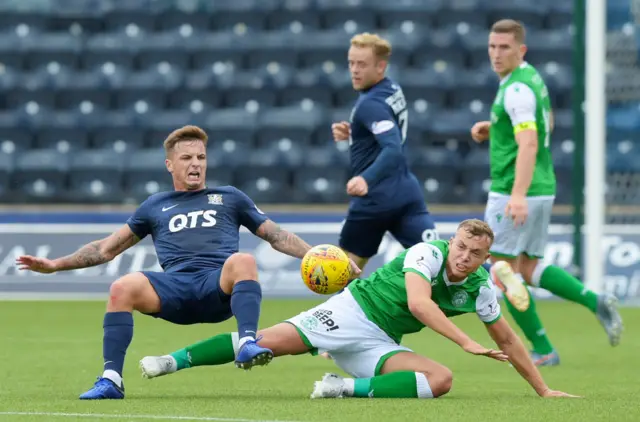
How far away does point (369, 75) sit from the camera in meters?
8.20

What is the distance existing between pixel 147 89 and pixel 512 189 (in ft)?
29.1

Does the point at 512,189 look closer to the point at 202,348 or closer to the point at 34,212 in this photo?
the point at 202,348

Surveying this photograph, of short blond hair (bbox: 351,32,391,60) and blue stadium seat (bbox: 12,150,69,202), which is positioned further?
blue stadium seat (bbox: 12,150,69,202)

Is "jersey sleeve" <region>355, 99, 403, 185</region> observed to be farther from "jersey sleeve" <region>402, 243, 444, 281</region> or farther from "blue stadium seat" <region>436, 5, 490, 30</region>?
"blue stadium seat" <region>436, 5, 490, 30</region>

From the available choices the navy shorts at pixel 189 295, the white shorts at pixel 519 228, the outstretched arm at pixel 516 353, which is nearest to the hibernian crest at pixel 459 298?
the outstretched arm at pixel 516 353

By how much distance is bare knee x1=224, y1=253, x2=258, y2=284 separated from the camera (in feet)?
19.5

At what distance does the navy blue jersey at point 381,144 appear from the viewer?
8055mm

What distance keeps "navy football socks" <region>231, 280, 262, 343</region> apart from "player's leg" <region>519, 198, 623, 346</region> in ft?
8.94

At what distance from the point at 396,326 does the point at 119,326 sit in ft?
4.24

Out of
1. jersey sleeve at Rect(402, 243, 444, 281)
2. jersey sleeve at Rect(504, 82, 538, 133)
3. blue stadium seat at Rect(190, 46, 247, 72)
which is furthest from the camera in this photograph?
blue stadium seat at Rect(190, 46, 247, 72)

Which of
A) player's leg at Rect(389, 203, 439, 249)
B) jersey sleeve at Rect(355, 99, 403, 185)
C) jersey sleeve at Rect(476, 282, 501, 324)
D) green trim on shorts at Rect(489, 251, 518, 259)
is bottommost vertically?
green trim on shorts at Rect(489, 251, 518, 259)

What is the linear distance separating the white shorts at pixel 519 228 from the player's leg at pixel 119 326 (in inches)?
107

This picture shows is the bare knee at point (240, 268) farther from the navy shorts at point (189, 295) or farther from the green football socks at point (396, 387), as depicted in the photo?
the green football socks at point (396, 387)

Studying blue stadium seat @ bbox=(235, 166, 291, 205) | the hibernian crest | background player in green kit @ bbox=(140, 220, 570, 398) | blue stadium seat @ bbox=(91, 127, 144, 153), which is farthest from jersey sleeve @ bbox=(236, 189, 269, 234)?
blue stadium seat @ bbox=(91, 127, 144, 153)
